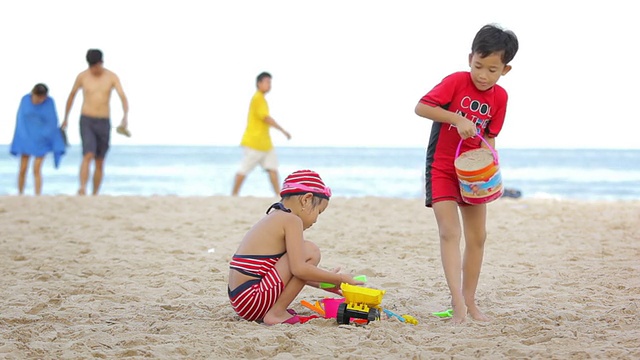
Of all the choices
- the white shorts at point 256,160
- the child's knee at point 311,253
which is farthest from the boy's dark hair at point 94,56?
the child's knee at point 311,253

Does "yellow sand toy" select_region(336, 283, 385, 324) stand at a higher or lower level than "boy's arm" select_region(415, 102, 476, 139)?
lower

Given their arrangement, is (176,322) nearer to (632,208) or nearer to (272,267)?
(272,267)

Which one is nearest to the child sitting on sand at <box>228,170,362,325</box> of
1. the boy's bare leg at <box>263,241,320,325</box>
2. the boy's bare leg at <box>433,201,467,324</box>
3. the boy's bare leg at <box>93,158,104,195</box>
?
the boy's bare leg at <box>263,241,320,325</box>

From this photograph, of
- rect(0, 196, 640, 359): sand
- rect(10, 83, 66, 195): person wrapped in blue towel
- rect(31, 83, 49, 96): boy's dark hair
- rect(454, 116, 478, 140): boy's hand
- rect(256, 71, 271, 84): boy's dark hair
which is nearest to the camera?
rect(0, 196, 640, 359): sand

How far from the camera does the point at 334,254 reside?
6367 millimetres

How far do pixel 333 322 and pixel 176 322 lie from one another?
2.49 ft

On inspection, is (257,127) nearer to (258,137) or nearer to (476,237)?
(258,137)

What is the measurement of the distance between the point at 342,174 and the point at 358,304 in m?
30.7

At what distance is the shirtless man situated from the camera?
1006cm

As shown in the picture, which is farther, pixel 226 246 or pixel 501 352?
pixel 226 246

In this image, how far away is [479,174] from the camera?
12.2 ft

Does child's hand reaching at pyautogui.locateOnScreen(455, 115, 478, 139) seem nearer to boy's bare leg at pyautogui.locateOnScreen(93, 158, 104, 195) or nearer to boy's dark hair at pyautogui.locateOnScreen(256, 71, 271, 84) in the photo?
boy's dark hair at pyautogui.locateOnScreen(256, 71, 271, 84)

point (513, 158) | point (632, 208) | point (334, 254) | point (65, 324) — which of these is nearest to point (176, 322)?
point (65, 324)

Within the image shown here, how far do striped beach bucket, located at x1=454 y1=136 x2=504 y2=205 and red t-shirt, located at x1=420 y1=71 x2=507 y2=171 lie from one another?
15 centimetres
